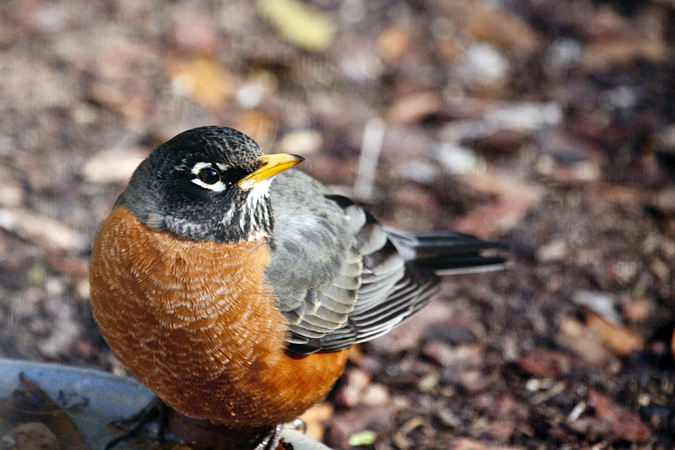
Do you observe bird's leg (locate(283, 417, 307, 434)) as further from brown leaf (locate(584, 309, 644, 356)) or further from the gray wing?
brown leaf (locate(584, 309, 644, 356))

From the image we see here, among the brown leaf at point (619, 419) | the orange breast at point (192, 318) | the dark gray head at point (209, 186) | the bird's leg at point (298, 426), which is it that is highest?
the dark gray head at point (209, 186)

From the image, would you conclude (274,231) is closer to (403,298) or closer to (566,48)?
(403,298)

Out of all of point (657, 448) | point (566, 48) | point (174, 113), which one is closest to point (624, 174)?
point (566, 48)

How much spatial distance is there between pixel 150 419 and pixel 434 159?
3724mm

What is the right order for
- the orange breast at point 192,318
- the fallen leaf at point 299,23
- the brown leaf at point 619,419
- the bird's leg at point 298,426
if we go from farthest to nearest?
the fallen leaf at point 299,23 → the bird's leg at point 298,426 → the brown leaf at point 619,419 → the orange breast at point 192,318

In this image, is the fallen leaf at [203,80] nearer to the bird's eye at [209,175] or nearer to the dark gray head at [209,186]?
the dark gray head at [209,186]

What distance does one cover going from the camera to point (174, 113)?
265 inches

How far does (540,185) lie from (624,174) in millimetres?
738

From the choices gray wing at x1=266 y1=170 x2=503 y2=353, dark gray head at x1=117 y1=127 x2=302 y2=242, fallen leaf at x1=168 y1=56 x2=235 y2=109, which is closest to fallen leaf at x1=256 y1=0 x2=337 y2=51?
fallen leaf at x1=168 y1=56 x2=235 y2=109

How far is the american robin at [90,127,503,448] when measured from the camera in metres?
3.53

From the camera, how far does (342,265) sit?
421 cm

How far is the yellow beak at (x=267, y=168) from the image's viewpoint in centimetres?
354

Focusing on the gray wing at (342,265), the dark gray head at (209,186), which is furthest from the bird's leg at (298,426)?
the dark gray head at (209,186)

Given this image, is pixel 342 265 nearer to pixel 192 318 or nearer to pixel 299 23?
pixel 192 318
